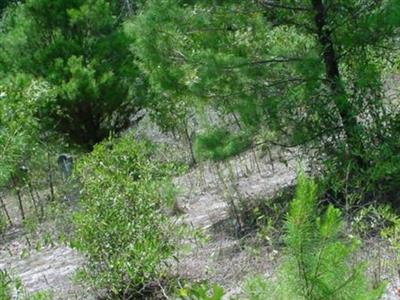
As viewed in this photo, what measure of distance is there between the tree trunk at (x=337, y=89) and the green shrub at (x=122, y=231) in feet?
5.12

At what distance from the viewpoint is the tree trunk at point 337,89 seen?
6062 millimetres

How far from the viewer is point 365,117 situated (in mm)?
6254

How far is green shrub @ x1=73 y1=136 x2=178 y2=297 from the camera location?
5.29 m

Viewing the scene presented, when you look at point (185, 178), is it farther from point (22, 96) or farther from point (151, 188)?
point (151, 188)

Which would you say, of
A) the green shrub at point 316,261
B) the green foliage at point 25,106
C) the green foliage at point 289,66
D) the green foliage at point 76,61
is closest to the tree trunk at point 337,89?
the green foliage at point 289,66

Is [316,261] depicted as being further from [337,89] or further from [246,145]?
[246,145]

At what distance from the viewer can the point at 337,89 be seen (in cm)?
608

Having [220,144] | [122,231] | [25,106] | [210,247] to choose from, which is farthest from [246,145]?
[25,106]

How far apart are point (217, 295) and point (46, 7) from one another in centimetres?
1002

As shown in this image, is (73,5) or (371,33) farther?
(73,5)

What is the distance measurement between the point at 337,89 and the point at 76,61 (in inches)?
223

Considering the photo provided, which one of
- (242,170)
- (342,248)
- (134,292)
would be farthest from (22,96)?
(342,248)

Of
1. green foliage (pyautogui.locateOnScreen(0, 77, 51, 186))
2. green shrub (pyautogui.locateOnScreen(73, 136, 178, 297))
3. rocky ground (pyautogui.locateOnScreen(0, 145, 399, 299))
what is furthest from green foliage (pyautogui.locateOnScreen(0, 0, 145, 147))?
green shrub (pyautogui.locateOnScreen(73, 136, 178, 297))

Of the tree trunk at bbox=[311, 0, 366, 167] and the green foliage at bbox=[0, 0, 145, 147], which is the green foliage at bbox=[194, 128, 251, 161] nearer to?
the tree trunk at bbox=[311, 0, 366, 167]
